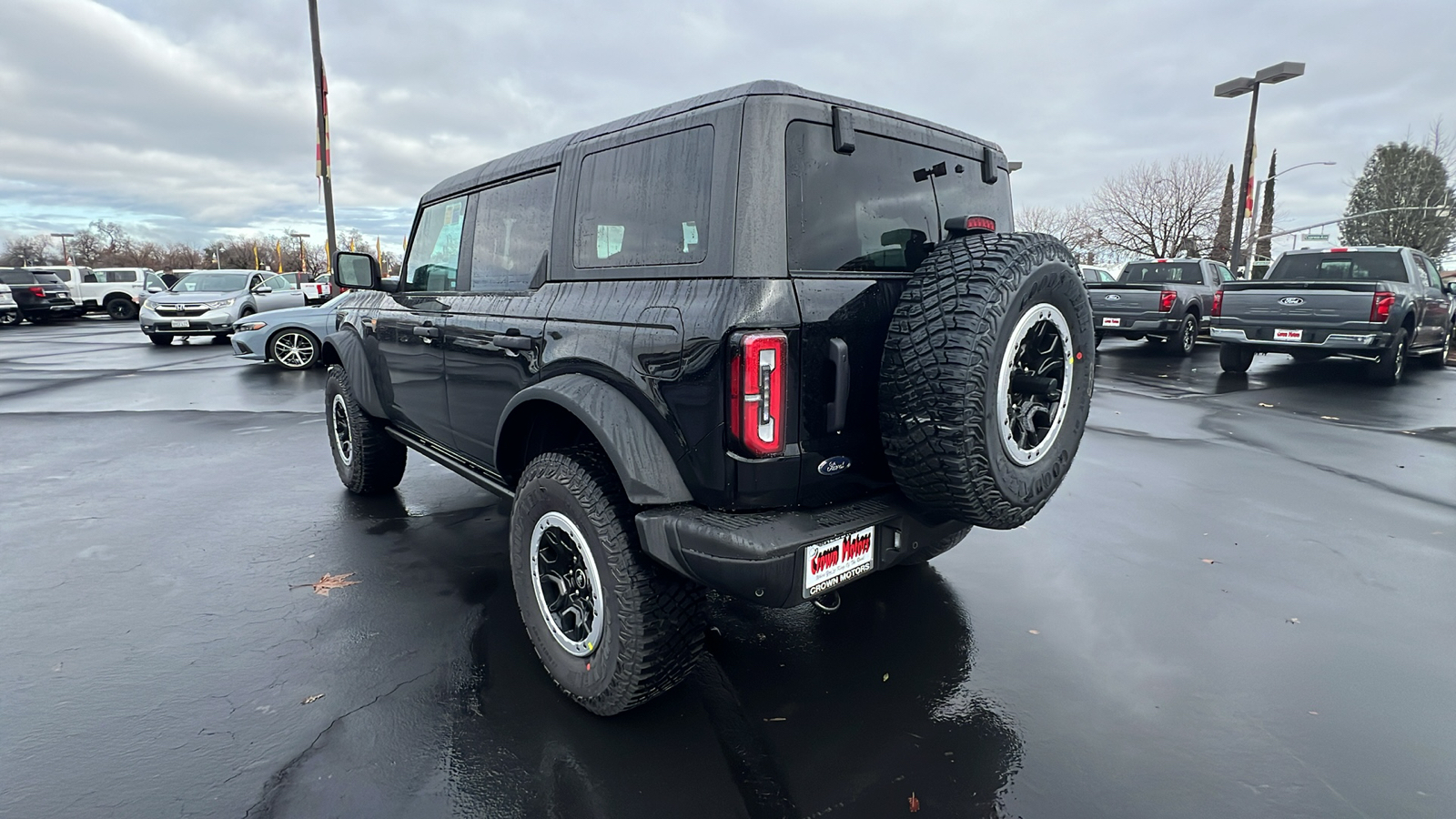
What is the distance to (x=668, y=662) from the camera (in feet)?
8.09

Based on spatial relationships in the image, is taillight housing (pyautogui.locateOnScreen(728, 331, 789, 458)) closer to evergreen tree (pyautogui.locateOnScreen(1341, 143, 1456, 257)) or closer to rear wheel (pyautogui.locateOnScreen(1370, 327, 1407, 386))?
rear wheel (pyautogui.locateOnScreen(1370, 327, 1407, 386))

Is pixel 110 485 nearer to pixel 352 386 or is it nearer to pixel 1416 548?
pixel 352 386

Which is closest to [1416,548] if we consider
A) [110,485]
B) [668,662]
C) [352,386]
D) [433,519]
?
[668,662]

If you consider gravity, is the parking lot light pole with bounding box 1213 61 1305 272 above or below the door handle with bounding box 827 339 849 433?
above

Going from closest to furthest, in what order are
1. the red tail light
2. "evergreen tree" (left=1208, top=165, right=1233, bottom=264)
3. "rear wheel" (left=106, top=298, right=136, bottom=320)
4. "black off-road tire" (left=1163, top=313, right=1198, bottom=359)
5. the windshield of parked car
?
the red tail light → "black off-road tire" (left=1163, top=313, right=1198, bottom=359) → the windshield of parked car → "rear wheel" (left=106, top=298, right=136, bottom=320) → "evergreen tree" (left=1208, top=165, right=1233, bottom=264)

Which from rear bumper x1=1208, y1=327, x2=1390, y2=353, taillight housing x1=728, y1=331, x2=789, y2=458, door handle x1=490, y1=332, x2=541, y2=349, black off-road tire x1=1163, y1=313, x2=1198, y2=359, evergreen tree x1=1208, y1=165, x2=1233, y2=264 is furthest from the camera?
evergreen tree x1=1208, y1=165, x2=1233, y2=264

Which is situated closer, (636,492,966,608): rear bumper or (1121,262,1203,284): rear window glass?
(636,492,966,608): rear bumper

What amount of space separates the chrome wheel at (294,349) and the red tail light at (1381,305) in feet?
48.5

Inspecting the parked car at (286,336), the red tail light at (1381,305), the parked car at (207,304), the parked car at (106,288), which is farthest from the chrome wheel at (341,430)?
the parked car at (106,288)

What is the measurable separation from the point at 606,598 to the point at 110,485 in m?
5.04

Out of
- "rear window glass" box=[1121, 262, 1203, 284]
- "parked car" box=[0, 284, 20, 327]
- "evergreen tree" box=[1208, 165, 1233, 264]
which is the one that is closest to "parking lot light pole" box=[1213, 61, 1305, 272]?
"rear window glass" box=[1121, 262, 1203, 284]

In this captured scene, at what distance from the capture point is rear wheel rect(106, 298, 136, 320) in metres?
27.5

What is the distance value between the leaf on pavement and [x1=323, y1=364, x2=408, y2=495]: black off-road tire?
47.6 inches

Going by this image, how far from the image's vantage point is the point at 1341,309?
9.66 m
